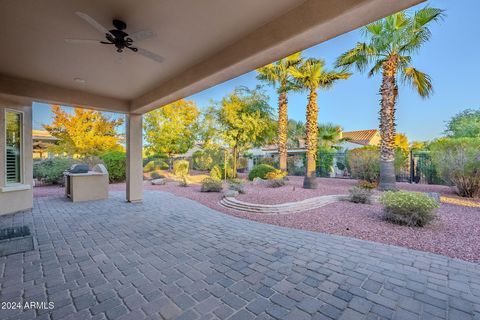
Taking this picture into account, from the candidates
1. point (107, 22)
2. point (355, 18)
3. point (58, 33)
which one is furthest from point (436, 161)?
point (58, 33)

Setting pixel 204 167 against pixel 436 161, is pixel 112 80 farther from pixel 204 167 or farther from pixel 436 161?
pixel 204 167

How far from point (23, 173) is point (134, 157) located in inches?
109

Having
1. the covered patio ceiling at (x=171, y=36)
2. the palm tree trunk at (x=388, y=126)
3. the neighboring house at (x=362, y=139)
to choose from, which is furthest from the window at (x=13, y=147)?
the neighboring house at (x=362, y=139)

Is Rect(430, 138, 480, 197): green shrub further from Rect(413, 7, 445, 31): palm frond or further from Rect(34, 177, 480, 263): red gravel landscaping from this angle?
Rect(413, 7, 445, 31): palm frond

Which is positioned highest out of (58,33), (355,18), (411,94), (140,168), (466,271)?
(411,94)

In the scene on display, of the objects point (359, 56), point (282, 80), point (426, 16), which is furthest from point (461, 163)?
point (282, 80)

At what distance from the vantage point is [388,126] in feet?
26.4

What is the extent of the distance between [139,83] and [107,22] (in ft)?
7.87

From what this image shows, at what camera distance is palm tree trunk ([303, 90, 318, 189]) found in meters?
9.21

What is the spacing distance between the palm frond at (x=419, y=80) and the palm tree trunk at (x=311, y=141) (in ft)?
10.6

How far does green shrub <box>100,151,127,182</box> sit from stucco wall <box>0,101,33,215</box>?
18.2 feet

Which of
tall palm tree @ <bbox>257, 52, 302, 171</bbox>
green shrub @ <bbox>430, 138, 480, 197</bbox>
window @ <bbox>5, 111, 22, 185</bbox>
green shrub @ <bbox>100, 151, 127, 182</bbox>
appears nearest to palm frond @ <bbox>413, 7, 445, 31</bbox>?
green shrub @ <bbox>430, 138, 480, 197</bbox>

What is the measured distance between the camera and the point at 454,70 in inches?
507

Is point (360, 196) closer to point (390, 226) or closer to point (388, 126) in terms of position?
point (390, 226)
